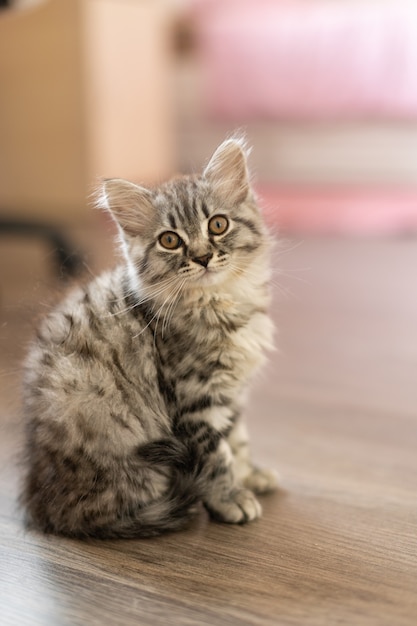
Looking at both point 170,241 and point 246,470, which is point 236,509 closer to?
point 246,470

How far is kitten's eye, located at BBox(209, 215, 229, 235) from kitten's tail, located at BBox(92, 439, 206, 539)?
35 cm

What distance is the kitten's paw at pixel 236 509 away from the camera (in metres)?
1.32

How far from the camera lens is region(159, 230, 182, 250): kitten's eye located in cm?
130

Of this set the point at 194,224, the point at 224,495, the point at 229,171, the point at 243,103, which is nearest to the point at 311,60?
the point at 243,103

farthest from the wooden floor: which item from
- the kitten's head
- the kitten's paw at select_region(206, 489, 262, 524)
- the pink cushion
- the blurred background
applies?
the pink cushion

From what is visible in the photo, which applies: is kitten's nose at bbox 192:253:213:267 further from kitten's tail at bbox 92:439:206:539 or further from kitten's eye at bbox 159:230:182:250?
kitten's tail at bbox 92:439:206:539

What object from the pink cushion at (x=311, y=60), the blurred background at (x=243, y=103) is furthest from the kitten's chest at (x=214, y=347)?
the pink cushion at (x=311, y=60)

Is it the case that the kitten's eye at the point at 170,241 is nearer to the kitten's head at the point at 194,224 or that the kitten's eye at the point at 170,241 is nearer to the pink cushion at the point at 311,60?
the kitten's head at the point at 194,224

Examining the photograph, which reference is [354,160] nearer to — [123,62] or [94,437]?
[123,62]

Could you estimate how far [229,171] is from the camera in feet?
4.46

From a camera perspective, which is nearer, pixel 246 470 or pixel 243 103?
pixel 246 470

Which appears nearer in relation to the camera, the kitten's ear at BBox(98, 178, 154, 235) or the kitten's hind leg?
the kitten's ear at BBox(98, 178, 154, 235)

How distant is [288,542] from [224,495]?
134mm

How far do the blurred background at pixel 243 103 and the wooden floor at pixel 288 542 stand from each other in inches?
90.2
